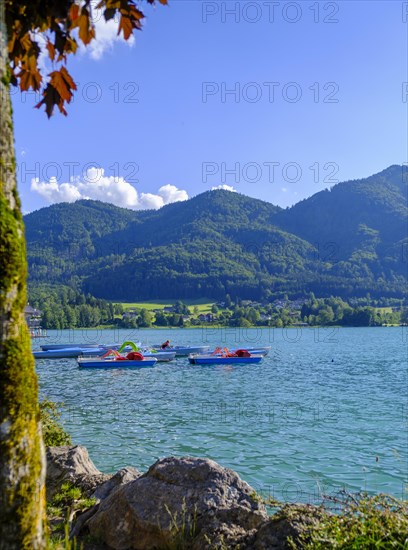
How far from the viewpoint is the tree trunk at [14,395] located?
2.68 metres

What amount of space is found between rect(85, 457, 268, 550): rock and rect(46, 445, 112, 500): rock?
2.01 m

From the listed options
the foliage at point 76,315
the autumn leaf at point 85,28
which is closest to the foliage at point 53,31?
the autumn leaf at point 85,28

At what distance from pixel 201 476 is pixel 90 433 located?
14.3 m

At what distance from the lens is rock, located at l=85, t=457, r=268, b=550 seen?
506 centimetres

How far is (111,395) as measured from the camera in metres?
30.6

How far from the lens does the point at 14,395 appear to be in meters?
2.73

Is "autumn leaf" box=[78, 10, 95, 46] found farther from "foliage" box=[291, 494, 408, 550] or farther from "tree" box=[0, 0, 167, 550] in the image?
"foliage" box=[291, 494, 408, 550]

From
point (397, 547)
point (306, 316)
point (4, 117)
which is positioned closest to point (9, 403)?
point (4, 117)

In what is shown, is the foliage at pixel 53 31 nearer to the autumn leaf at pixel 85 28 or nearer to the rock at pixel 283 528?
the autumn leaf at pixel 85 28

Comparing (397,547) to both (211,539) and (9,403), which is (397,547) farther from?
(9,403)

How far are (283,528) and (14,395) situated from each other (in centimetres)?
293

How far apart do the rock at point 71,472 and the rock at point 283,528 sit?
12.1 ft

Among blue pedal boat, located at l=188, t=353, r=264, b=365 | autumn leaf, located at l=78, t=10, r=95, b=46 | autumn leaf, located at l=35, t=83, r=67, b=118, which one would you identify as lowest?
blue pedal boat, located at l=188, t=353, r=264, b=365

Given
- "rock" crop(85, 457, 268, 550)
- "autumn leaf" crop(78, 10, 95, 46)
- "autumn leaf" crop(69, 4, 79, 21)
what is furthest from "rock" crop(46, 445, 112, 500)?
"autumn leaf" crop(69, 4, 79, 21)
